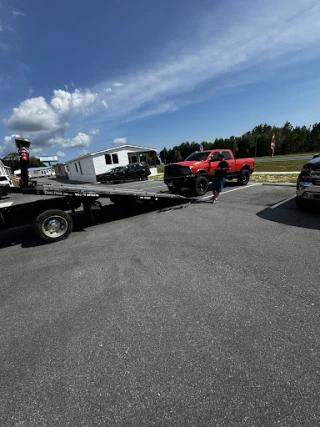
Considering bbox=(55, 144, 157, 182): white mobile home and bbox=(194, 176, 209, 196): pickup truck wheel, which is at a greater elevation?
bbox=(55, 144, 157, 182): white mobile home

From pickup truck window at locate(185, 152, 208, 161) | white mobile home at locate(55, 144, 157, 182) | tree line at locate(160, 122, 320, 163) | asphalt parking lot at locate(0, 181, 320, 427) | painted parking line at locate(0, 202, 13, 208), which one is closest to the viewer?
asphalt parking lot at locate(0, 181, 320, 427)

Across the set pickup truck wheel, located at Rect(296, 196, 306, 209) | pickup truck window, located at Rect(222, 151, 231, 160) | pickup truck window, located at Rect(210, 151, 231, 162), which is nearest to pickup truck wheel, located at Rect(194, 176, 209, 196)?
pickup truck window, located at Rect(210, 151, 231, 162)

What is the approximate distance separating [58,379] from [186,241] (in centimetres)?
323

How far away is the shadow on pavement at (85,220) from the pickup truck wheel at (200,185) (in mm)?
A: 1522

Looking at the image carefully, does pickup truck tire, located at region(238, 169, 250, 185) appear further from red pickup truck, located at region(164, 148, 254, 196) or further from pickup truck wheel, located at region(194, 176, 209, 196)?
pickup truck wheel, located at region(194, 176, 209, 196)

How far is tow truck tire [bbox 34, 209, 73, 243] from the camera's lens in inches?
200

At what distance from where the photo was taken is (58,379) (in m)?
1.83

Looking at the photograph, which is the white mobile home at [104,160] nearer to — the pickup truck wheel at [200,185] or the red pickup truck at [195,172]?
the red pickup truck at [195,172]

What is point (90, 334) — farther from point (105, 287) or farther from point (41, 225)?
point (41, 225)

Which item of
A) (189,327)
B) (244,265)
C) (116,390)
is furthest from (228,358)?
(244,265)

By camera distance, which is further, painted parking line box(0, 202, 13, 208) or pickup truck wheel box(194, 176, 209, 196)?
pickup truck wheel box(194, 176, 209, 196)

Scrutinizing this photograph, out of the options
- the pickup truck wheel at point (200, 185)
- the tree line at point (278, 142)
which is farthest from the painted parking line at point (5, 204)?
the tree line at point (278, 142)

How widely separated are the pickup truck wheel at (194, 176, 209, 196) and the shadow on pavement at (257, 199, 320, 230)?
3521 mm

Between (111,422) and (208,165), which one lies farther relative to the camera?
(208,165)
